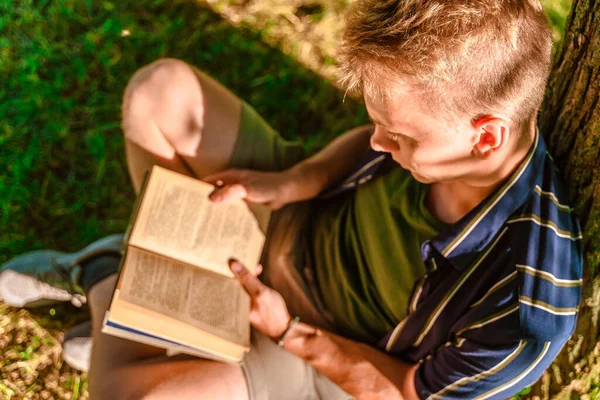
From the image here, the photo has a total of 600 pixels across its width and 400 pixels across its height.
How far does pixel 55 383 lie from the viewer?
216cm

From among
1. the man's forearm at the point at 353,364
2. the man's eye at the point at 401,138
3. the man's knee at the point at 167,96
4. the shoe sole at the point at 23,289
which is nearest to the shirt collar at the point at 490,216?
the man's eye at the point at 401,138

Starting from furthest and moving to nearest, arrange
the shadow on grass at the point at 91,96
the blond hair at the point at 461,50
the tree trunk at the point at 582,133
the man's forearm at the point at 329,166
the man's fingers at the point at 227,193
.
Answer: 1. the shadow on grass at the point at 91,96
2. the man's forearm at the point at 329,166
3. the man's fingers at the point at 227,193
4. the tree trunk at the point at 582,133
5. the blond hair at the point at 461,50

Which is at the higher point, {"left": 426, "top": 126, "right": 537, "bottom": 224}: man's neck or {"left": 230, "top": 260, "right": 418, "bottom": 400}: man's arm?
{"left": 426, "top": 126, "right": 537, "bottom": 224}: man's neck

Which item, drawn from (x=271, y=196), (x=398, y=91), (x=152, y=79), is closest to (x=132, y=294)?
(x=271, y=196)

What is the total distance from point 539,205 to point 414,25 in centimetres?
53

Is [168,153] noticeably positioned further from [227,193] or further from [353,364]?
[353,364]

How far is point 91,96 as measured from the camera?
2600mm

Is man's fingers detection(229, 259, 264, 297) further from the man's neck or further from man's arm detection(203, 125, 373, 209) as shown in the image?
the man's neck

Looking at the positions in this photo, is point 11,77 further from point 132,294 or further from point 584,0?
point 584,0

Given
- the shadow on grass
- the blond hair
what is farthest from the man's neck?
the shadow on grass

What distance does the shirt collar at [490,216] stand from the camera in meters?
1.39

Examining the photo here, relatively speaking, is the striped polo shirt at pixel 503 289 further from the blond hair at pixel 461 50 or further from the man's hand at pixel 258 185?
the man's hand at pixel 258 185

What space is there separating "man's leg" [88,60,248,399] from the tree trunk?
0.95 m

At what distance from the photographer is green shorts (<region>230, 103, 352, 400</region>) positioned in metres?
1.68
